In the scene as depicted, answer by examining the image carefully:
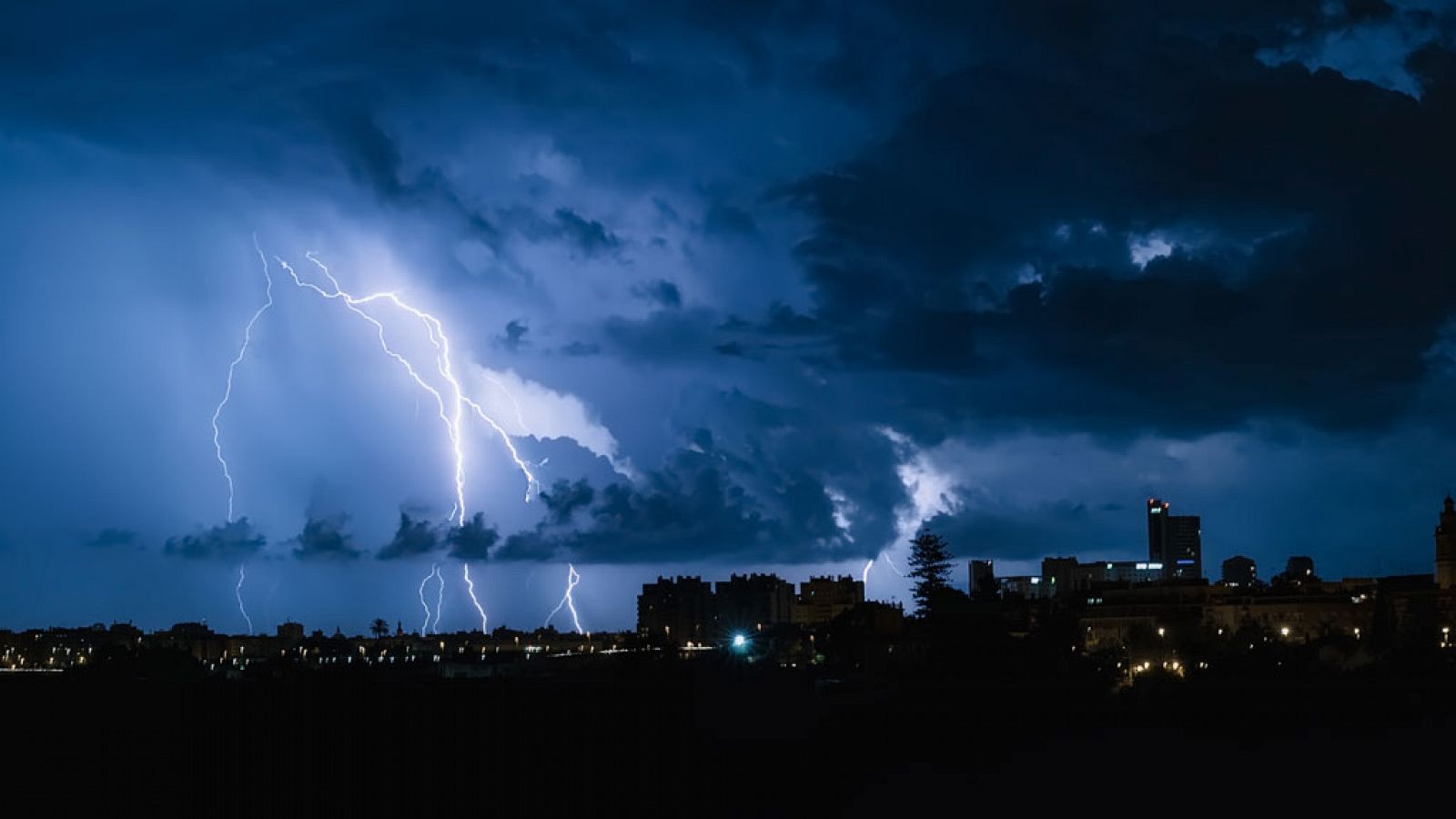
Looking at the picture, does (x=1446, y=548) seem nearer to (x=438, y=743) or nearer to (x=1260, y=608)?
(x=1260, y=608)

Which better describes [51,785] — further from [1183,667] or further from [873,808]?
[1183,667]

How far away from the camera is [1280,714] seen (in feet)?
207

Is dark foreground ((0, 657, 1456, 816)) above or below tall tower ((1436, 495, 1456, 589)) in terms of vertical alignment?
below

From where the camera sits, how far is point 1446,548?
152m

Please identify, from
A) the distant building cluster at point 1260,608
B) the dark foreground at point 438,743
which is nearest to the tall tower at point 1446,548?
the distant building cluster at point 1260,608

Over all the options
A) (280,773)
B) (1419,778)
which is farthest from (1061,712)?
(280,773)

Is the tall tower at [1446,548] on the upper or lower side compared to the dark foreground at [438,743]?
upper

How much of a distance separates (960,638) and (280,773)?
3098 centimetres

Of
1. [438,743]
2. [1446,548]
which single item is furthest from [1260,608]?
[438,743]

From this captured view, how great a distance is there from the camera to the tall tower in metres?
150

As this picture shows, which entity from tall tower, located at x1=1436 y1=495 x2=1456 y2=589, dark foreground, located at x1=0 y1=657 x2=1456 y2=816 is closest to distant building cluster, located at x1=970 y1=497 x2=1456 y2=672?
tall tower, located at x1=1436 y1=495 x2=1456 y2=589

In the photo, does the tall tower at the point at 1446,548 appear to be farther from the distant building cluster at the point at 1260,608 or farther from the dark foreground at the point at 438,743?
the dark foreground at the point at 438,743

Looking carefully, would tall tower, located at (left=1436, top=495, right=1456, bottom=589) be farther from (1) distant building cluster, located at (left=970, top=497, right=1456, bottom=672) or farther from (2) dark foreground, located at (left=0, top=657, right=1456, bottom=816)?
(2) dark foreground, located at (left=0, top=657, right=1456, bottom=816)

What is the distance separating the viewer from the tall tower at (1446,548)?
490 feet
